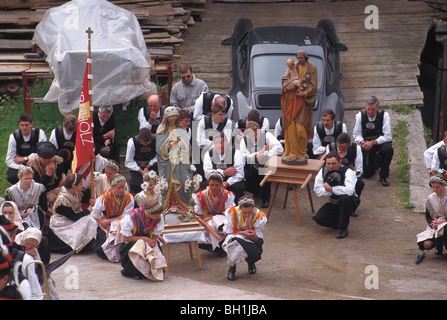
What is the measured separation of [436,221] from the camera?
9328mm

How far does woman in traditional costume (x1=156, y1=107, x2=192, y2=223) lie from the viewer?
9484 mm

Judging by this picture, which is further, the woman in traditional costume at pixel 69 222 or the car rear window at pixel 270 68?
the car rear window at pixel 270 68

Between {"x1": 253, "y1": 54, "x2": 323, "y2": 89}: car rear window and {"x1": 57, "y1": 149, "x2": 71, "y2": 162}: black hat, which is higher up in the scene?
{"x1": 253, "y1": 54, "x2": 323, "y2": 89}: car rear window

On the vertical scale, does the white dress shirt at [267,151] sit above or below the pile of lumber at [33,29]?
below

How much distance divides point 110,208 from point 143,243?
0.93 metres

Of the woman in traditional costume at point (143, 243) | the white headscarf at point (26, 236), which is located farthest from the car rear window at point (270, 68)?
the white headscarf at point (26, 236)

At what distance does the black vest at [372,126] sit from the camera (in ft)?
38.8

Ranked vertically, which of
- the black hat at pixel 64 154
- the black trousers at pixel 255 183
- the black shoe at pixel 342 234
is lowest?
the black shoe at pixel 342 234

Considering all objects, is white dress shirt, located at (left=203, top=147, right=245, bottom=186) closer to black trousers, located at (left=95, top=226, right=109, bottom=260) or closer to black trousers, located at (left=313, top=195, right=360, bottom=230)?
black trousers, located at (left=313, top=195, right=360, bottom=230)

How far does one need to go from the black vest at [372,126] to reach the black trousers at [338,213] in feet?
5.76

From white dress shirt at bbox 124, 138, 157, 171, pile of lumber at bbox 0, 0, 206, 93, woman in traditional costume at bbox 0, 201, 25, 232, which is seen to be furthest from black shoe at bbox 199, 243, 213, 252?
pile of lumber at bbox 0, 0, 206, 93

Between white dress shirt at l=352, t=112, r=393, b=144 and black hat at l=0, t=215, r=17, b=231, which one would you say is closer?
black hat at l=0, t=215, r=17, b=231

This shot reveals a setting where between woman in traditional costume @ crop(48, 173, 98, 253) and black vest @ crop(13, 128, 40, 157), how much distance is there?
1.52 meters

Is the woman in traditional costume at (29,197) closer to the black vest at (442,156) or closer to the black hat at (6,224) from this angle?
the black hat at (6,224)
